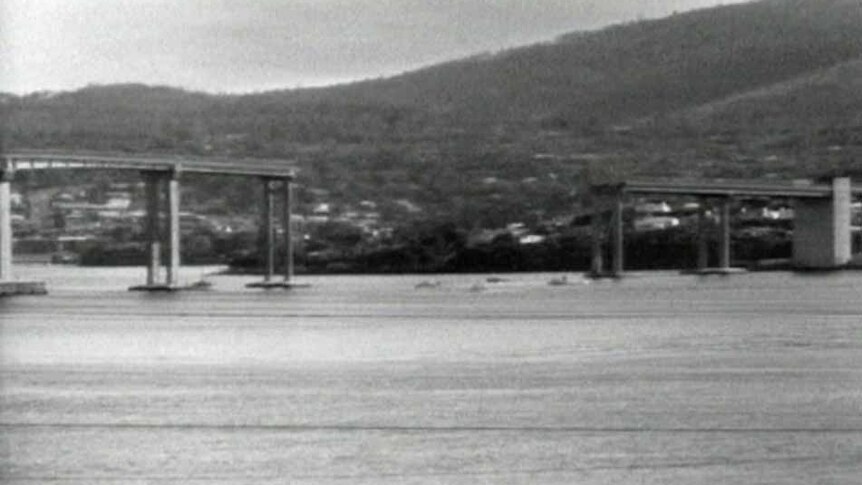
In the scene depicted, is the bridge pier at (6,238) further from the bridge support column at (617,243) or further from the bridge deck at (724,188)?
the bridge deck at (724,188)

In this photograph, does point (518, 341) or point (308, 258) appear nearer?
point (518, 341)

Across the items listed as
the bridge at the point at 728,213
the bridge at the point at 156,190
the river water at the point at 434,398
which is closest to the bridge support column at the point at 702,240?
the bridge at the point at 728,213

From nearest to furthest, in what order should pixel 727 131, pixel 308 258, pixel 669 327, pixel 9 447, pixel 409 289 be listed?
pixel 9 447, pixel 669 327, pixel 409 289, pixel 308 258, pixel 727 131

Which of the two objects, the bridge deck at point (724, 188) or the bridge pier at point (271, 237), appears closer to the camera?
the bridge pier at point (271, 237)

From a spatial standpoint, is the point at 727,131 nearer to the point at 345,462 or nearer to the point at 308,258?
the point at 308,258

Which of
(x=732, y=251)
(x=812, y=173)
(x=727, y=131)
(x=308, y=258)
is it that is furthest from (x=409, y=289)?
(x=727, y=131)

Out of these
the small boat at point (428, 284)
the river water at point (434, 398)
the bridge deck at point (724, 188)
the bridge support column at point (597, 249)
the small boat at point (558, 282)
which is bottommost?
the river water at point (434, 398)

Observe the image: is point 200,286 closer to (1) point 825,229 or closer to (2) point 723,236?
(2) point 723,236

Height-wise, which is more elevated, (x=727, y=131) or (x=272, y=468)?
(x=727, y=131)
